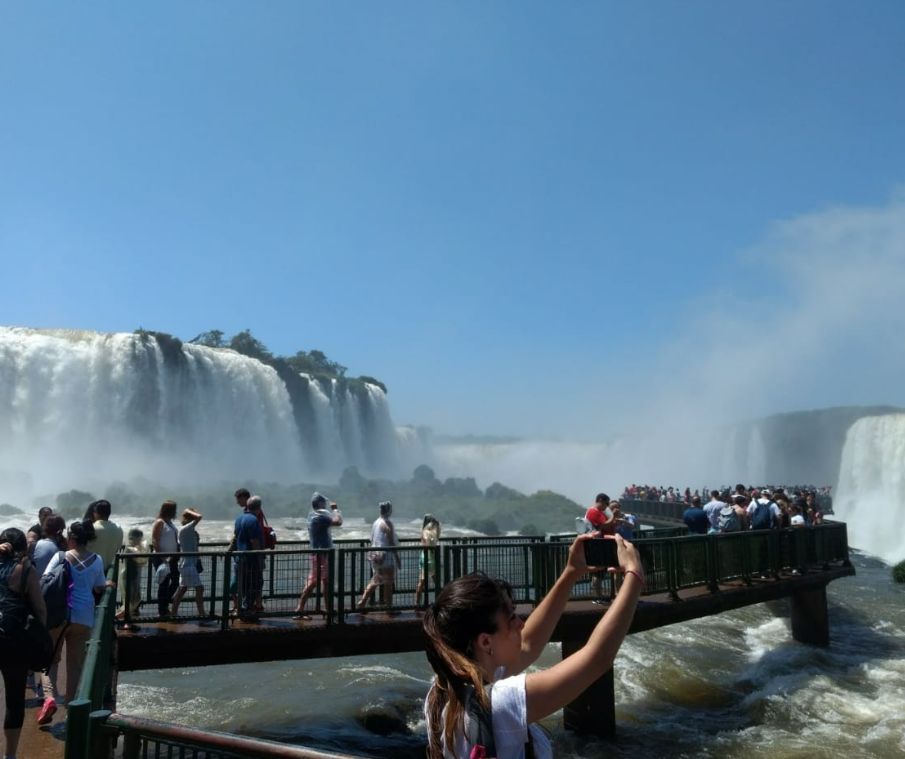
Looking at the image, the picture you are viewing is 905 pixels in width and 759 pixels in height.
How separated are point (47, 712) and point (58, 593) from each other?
39.5 inches

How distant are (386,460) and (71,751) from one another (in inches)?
3007

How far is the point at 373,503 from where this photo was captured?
53.0m

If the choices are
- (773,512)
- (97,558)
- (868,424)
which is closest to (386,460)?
(868,424)

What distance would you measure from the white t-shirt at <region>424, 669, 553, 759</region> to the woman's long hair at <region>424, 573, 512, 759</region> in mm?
61

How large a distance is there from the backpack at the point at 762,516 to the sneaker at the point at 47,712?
13112mm

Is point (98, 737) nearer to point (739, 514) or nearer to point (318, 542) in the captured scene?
point (318, 542)

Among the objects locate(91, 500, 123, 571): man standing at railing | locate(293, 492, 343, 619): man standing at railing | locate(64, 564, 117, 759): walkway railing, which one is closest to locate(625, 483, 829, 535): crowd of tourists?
locate(293, 492, 343, 619): man standing at railing

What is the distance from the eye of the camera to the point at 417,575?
11695mm

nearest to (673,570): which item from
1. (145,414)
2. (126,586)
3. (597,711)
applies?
(597,711)

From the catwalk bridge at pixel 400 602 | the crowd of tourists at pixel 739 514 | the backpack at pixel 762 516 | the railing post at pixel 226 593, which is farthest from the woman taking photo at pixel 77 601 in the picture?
the backpack at pixel 762 516

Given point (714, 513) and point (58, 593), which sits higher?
point (714, 513)

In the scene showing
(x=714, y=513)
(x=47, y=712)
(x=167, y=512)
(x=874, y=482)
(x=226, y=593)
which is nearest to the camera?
(x=47, y=712)

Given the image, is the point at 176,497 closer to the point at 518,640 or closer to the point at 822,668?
the point at 822,668

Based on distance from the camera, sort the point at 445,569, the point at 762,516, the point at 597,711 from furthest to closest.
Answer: the point at 762,516, the point at 597,711, the point at 445,569
